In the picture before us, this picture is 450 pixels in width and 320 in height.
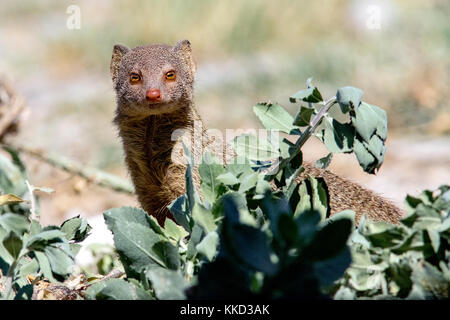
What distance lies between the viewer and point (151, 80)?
259 cm

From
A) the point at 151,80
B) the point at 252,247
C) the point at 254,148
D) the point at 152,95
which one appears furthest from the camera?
the point at 151,80

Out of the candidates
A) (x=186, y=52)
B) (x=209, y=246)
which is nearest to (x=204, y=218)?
(x=209, y=246)

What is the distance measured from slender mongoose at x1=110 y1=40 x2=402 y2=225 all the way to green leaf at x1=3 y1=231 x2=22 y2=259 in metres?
1.17

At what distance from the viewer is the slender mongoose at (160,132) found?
263cm

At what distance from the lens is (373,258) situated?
1466mm

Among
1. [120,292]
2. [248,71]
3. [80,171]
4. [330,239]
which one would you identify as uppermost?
[330,239]

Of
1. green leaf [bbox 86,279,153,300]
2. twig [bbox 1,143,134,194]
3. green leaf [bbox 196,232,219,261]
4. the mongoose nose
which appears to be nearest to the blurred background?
twig [bbox 1,143,134,194]

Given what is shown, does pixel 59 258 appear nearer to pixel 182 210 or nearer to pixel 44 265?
pixel 44 265

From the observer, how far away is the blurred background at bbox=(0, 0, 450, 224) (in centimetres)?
496

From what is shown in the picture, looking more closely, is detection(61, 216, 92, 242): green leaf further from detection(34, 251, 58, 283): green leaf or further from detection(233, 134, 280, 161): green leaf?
detection(233, 134, 280, 161): green leaf

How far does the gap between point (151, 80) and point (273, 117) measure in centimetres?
96

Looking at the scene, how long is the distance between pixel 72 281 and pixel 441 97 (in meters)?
5.23

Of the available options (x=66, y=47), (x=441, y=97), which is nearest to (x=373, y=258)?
(x=441, y=97)
